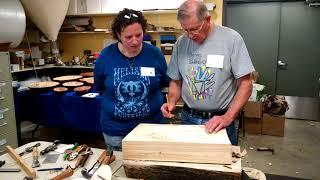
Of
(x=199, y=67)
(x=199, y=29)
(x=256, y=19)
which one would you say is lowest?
(x=199, y=67)

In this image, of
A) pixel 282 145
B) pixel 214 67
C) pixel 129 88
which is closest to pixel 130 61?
pixel 129 88

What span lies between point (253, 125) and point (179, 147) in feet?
10.2

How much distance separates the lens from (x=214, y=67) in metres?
1.51

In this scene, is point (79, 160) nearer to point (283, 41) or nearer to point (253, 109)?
point (253, 109)

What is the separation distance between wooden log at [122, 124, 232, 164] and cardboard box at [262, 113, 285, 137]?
292 centimetres

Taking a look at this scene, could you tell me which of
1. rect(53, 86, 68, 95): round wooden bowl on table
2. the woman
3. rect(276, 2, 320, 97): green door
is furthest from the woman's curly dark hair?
rect(276, 2, 320, 97): green door

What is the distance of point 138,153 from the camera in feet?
3.82

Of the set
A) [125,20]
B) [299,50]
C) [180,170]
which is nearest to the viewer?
[180,170]

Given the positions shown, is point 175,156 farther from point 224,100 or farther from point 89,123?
point 89,123

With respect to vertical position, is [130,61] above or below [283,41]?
below

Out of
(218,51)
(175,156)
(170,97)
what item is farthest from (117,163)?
(218,51)

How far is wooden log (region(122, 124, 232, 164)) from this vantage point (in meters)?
1.11

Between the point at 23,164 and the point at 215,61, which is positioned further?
the point at 215,61

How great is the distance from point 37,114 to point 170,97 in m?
2.22
